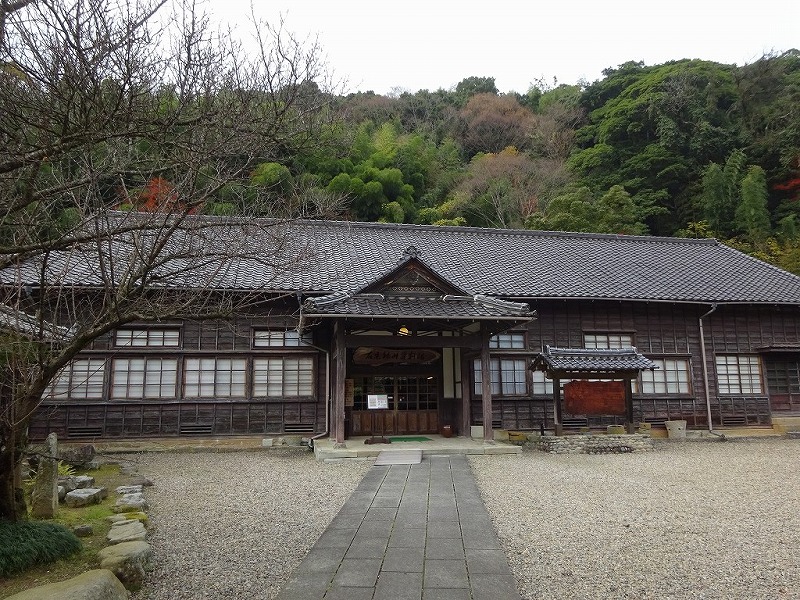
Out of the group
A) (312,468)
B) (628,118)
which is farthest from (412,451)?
(628,118)

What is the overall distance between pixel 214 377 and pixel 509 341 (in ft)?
27.5

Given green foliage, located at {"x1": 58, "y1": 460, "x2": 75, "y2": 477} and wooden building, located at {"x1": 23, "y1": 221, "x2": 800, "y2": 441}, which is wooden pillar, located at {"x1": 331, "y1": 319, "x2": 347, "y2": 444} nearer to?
wooden building, located at {"x1": 23, "y1": 221, "x2": 800, "y2": 441}

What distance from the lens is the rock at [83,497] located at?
22.4 ft

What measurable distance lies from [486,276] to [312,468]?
8.43 metres

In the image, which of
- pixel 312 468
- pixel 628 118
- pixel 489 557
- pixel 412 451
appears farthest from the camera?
pixel 628 118

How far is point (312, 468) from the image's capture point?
1062 cm

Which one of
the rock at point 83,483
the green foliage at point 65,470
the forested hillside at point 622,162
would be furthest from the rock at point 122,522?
the forested hillside at point 622,162

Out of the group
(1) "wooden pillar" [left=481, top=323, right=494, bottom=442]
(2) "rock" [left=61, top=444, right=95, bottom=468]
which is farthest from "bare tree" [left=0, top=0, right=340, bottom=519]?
(1) "wooden pillar" [left=481, top=323, right=494, bottom=442]

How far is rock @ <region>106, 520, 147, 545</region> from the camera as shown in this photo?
5221 millimetres

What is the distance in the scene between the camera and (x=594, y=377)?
44.6 ft

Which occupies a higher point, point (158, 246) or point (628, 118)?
point (628, 118)

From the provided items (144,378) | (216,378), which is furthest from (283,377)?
(144,378)

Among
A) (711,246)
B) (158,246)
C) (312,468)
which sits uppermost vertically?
(711,246)

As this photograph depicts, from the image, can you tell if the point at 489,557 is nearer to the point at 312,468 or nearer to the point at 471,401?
the point at 312,468
